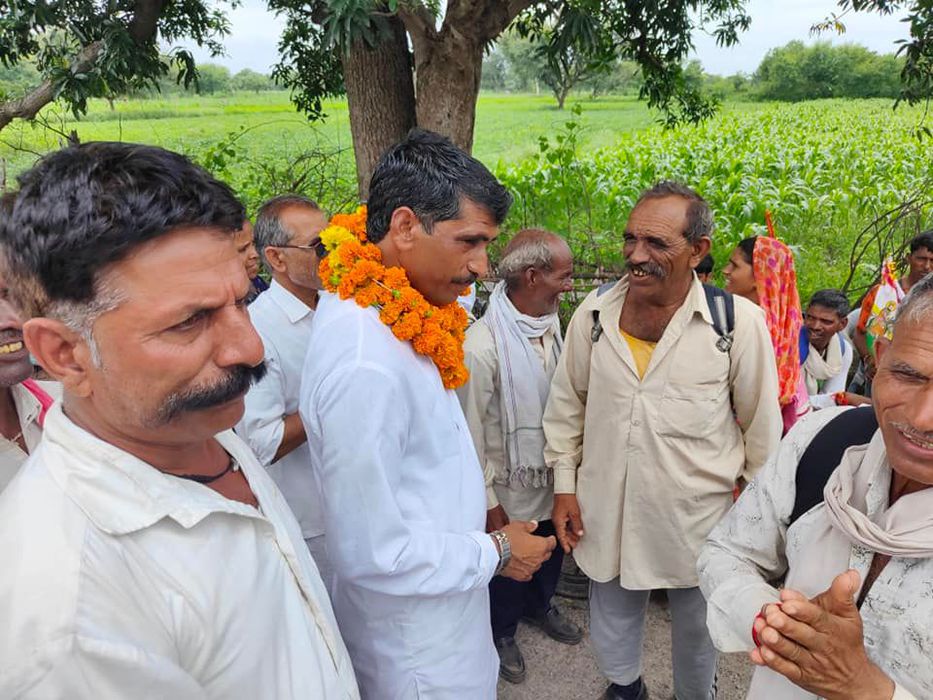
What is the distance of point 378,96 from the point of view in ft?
16.9

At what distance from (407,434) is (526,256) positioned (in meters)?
1.49

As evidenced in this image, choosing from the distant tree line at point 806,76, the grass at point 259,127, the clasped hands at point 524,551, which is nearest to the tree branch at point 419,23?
the clasped hands at point 524,551

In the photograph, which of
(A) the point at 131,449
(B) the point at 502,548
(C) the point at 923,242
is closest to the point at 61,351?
(A) the point at 131,449

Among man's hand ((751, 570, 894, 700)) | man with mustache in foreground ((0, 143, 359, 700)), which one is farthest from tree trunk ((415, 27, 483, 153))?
man's hand ((751, 570, 894, 700))

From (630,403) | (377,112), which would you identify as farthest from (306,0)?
(630,403)

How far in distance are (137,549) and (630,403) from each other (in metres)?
1.85

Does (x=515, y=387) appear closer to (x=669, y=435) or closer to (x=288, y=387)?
(x=669, y=435)

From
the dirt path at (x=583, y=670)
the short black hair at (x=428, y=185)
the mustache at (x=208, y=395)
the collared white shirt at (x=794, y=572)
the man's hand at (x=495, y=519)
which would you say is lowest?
the dirt path at (x=583, y=670)

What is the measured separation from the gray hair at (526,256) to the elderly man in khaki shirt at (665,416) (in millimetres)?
342

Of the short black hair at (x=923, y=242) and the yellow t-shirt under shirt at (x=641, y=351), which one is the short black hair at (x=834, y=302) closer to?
the short black hair at (x=923, y=242)

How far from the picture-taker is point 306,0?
16.2 ft

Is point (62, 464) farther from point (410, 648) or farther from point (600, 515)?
point (600, 515)

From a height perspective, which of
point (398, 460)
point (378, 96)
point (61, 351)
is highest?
point (378, 96)

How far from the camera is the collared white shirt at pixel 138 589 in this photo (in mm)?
881
